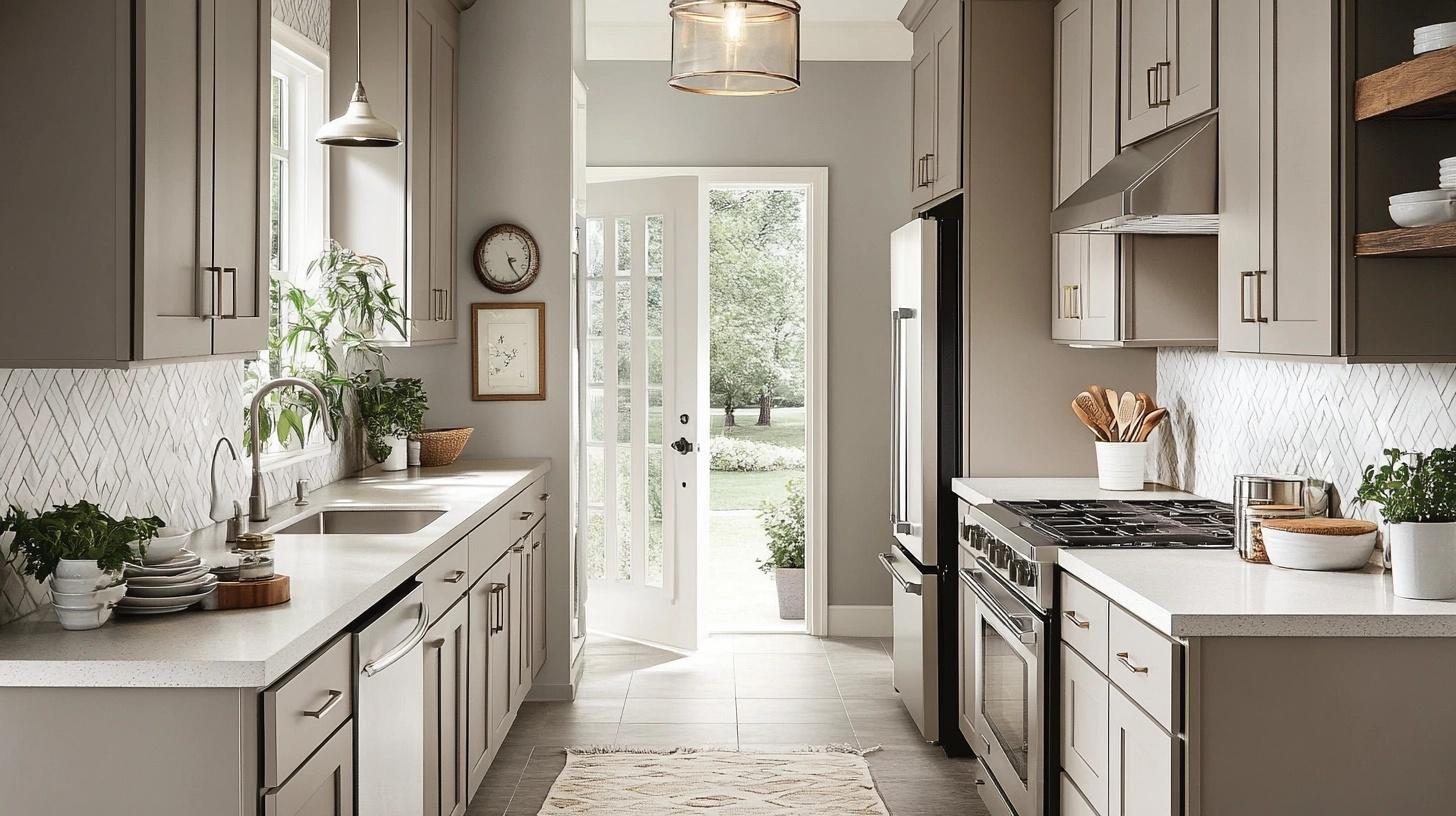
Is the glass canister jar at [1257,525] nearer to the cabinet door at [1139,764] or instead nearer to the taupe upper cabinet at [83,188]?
the cabinet door at [1139,764]

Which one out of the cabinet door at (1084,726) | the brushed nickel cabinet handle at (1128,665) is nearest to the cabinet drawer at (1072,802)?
the cabinet door at (1084,726)

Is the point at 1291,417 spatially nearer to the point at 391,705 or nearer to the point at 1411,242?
the point at 1411,242

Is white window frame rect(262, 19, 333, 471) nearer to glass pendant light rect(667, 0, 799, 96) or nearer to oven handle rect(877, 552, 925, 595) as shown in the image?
glass pendant light rect(667, 0, 799, 96)

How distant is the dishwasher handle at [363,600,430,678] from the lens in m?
2.47

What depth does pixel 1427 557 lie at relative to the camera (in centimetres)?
225

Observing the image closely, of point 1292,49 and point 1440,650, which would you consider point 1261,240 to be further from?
point 1440,650

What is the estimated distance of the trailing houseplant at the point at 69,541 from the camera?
207 cm

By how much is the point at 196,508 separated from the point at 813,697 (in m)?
2.67

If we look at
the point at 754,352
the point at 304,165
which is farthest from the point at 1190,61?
the point at 754,352

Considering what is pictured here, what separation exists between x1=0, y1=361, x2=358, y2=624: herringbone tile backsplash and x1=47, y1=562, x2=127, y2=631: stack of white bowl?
0.19m

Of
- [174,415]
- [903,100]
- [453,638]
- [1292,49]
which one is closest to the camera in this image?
[1292,49]

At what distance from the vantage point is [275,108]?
4023mm

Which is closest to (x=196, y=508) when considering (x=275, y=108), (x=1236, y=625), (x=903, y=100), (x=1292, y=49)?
(x=275, y=108)

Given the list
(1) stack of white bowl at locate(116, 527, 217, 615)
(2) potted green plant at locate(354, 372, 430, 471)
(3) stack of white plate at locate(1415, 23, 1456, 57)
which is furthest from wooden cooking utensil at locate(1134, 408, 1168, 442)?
(1) stack of white bowl at locate(116, 527, 217, 615)
